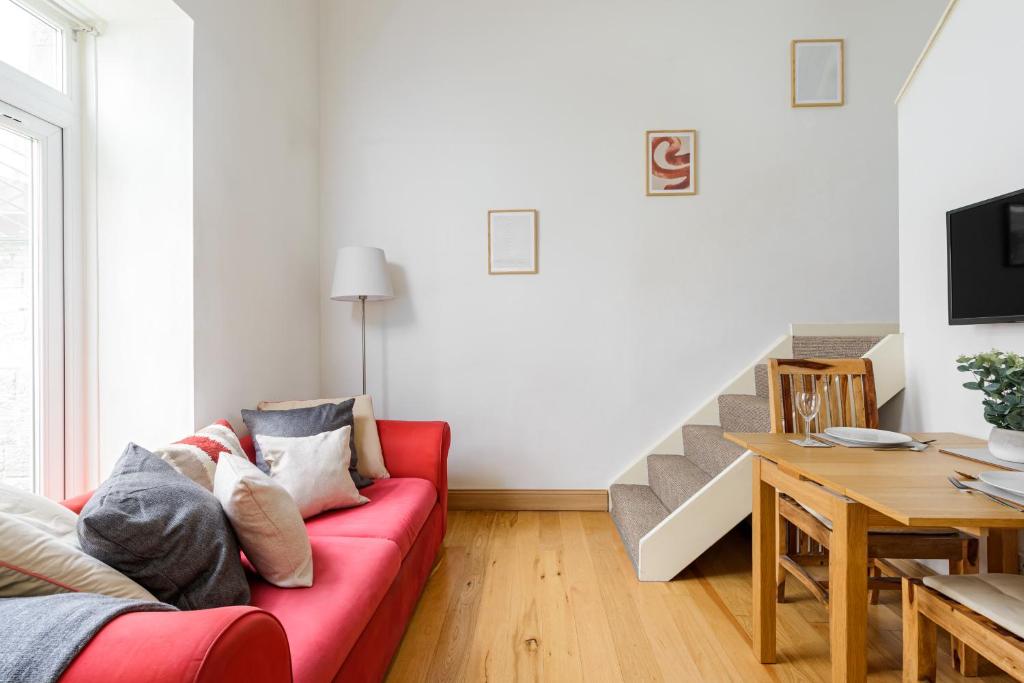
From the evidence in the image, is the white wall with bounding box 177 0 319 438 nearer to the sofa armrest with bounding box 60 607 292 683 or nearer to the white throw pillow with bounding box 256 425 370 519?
the white throw pillow with bounding box 256 425 370 519

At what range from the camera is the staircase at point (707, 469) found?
7.63 ft

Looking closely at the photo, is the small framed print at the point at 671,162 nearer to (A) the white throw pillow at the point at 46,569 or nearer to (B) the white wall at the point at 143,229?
(B) the white wall at the point at 143,229

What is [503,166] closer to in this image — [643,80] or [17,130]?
[643,80]

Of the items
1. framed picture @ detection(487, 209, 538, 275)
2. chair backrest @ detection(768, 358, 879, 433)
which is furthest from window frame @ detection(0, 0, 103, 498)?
chair backrest @ detection(768, 358, 879, 433)

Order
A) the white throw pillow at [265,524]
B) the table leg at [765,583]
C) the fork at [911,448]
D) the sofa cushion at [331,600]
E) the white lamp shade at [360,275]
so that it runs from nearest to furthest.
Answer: the sofa cushion at [331,600] < the white throw pillow at [265,524] < the fork at [911,448] < the table leg at [765,583] < the white lamp shade at [360,275]

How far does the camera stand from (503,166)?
3238 millimetres

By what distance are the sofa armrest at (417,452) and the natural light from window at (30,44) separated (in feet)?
6.25

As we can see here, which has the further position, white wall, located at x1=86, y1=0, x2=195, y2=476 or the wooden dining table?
white wall, located at x1=86, y1=0, x2=195, y2=476

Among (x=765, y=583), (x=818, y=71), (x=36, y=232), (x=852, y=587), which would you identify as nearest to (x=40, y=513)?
(x=36, y=232)

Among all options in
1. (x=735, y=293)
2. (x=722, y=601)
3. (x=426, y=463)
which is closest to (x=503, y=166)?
(x=735, y=293)

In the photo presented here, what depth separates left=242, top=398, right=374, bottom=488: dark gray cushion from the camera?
211cm

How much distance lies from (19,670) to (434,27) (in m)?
3.61

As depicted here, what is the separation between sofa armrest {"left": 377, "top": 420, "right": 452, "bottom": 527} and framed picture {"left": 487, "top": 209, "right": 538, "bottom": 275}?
1.19 m

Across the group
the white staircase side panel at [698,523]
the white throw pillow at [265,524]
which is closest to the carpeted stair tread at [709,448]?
the white staircase side panel at [698,523]
